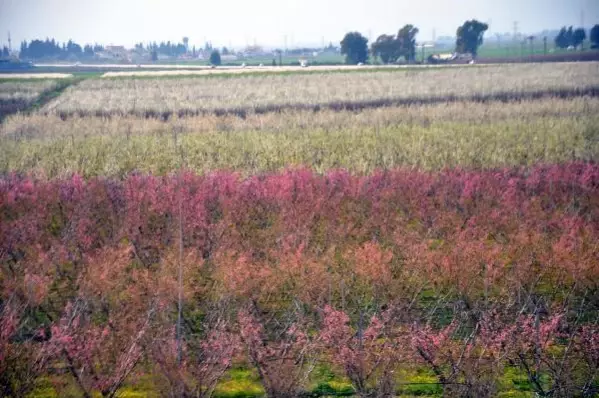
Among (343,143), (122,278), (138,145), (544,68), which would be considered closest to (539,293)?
(122,278)

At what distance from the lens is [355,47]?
211ft

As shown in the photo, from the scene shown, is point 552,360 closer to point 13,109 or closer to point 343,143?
point 343,143

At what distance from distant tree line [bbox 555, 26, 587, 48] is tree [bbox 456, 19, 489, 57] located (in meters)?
15.2

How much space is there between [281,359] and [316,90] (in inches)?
1231

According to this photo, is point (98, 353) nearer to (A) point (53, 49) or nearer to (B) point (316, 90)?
(B) point (316, 90)

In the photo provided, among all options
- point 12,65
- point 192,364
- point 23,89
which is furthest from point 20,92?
point 192,364

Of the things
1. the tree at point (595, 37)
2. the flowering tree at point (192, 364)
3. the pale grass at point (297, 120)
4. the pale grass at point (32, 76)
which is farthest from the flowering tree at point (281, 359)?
the tree at point (595, 37)

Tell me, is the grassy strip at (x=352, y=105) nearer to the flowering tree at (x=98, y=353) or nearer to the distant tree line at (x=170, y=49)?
the flowering tree at (x=98, y=353)

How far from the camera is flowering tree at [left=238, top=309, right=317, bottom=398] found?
831 centimetres

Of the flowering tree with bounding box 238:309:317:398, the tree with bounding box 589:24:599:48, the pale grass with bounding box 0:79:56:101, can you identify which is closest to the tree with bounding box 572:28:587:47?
the tree with bounding box 589:24:599:48

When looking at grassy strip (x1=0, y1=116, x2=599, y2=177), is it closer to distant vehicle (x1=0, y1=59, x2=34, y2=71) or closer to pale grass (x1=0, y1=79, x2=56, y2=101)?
pale grass (x1=0, y1=79, x2=56, y2=101)

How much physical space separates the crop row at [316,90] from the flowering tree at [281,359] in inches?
900

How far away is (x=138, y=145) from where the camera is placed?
70.7 ft

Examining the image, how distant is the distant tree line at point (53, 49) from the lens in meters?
65.5
